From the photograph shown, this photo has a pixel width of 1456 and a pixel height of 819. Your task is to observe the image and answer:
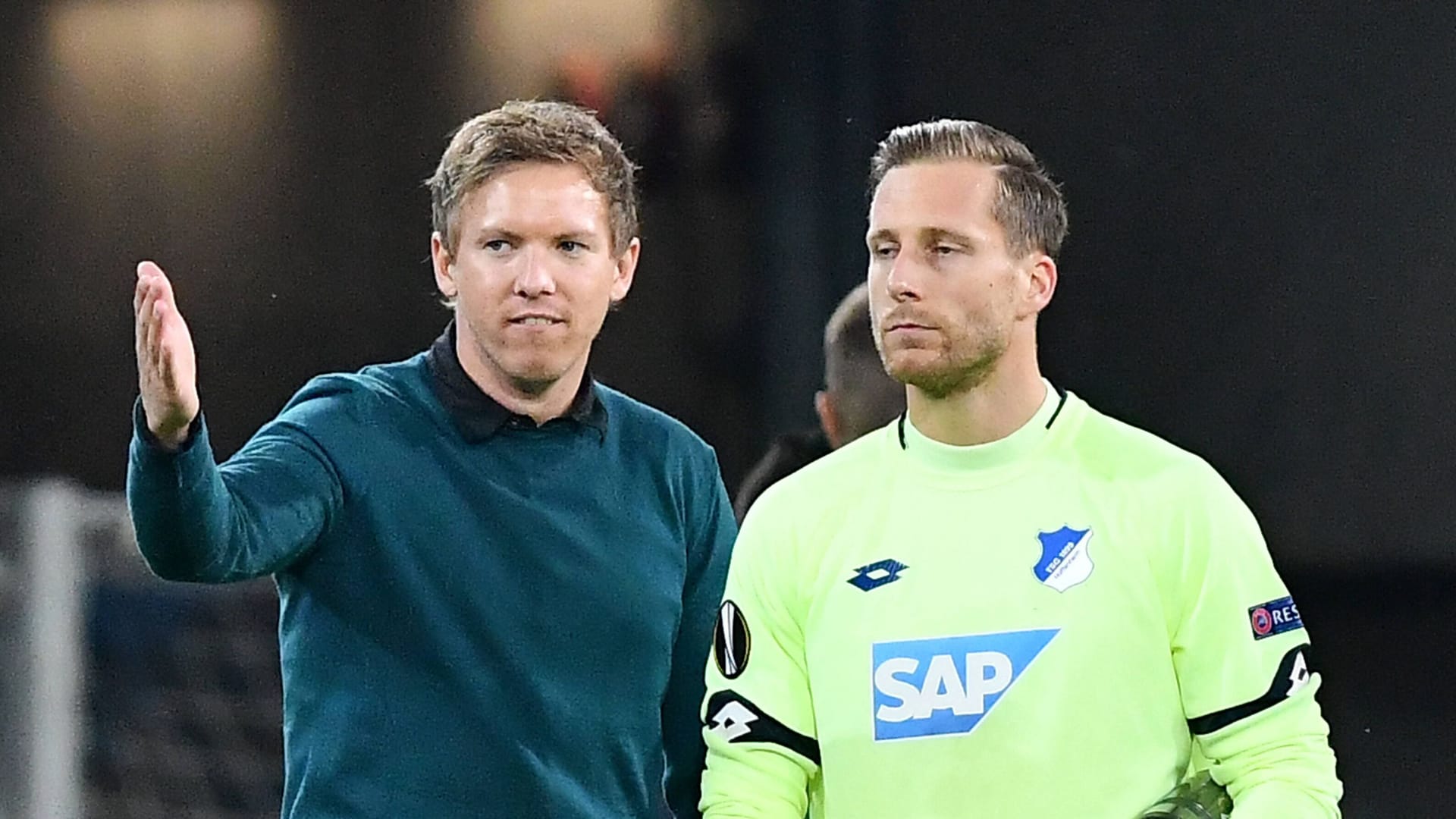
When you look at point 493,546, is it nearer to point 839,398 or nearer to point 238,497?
point 238,497

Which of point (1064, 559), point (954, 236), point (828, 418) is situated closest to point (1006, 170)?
point (954, 236)

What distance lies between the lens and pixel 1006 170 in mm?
1581

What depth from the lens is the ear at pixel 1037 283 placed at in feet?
5.15

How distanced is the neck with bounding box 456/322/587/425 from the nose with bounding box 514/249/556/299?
7 cm

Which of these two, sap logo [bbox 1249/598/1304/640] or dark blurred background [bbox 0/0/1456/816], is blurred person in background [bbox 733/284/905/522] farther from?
sap logo [bbox 1249/598/1304/640]

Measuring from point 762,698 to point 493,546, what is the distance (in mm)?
248

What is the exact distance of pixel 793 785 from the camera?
1.53 meters

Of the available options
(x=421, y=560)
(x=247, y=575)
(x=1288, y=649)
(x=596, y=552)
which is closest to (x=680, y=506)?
(x=596, y=552)

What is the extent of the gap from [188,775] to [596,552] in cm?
75

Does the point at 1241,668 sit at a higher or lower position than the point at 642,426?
lower

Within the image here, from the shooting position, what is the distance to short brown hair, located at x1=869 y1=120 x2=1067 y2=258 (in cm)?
157

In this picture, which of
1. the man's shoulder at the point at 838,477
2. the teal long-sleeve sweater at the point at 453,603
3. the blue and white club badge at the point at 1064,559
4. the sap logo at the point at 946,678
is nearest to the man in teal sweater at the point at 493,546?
the teal long-sleeve sweater at the point at 453,603

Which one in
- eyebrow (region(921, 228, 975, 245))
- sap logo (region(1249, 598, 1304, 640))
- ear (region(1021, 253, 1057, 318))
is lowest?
sap logo (region(1249, 598, 1304, 640))

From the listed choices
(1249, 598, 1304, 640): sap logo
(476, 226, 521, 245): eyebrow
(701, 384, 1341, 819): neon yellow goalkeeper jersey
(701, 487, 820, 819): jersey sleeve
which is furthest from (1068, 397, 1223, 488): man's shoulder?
(476, 226, 521, 245): eyebrow
